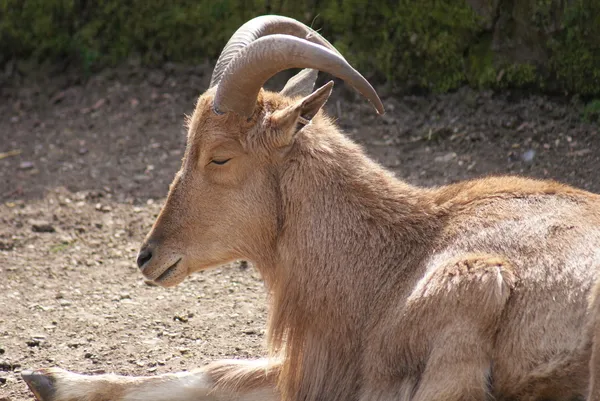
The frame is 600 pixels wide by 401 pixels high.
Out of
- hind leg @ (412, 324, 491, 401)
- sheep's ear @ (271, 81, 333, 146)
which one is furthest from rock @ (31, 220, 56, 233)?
hind leg @ (412, 324, 491, 401)

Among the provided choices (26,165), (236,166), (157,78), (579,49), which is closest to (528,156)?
(579,49)

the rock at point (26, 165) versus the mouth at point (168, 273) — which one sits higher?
the mouth at point (168, 273)

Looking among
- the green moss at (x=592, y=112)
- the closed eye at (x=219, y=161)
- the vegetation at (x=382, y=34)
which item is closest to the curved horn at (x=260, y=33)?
the closed eye at (x=219, y=161)

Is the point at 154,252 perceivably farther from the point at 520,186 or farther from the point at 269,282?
the point at 520,186

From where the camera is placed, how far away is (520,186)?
525 cm

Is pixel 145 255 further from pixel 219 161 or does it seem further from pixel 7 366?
pixel 7 366

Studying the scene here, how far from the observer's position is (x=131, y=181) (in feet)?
28.9

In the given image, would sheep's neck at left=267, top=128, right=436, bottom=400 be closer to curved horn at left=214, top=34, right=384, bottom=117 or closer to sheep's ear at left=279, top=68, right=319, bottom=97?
curved horn at left=214, top=34, right=384, bottom=117

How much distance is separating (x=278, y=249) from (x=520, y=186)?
53.1 inches

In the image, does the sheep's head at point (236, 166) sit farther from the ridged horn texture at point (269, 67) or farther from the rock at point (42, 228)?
the rock at point (42, 228)

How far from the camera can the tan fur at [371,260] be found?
4.65 m

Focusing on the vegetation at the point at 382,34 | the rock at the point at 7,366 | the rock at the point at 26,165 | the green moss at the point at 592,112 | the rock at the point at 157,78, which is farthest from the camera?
the rock at the point at 157,78

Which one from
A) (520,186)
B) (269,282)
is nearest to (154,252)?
(269,282)

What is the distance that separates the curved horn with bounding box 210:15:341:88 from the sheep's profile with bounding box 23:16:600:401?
0.02 meters
